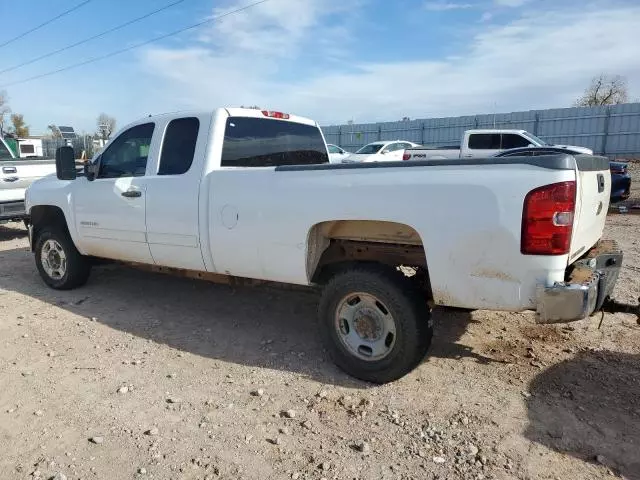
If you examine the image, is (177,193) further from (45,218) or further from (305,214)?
(45,218)

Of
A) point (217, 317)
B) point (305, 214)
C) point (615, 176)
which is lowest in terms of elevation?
point (217, 317)

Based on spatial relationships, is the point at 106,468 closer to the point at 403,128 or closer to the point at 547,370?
the point at 547,370

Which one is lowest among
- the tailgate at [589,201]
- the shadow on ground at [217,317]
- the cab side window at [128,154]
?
the shadow on ground at [217,317]

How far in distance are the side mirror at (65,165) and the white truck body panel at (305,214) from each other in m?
0.15

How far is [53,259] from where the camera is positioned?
6.15m

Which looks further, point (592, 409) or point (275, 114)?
point (275, 114)

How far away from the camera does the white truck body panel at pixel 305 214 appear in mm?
3092

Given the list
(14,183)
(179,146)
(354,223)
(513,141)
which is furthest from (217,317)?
(513,141)

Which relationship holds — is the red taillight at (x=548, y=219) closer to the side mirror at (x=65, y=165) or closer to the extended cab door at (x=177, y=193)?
the extended cab door at (x=177, y=193)

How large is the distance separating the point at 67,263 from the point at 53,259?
0.34 m

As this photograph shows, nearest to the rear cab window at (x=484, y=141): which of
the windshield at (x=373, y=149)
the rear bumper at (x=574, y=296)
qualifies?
the windshield at (x=373, y=149)

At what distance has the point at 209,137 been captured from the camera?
4512mm

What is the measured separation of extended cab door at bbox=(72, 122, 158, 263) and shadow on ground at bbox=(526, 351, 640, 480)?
3.59m

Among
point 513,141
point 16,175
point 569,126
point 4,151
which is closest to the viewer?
point 16,175
